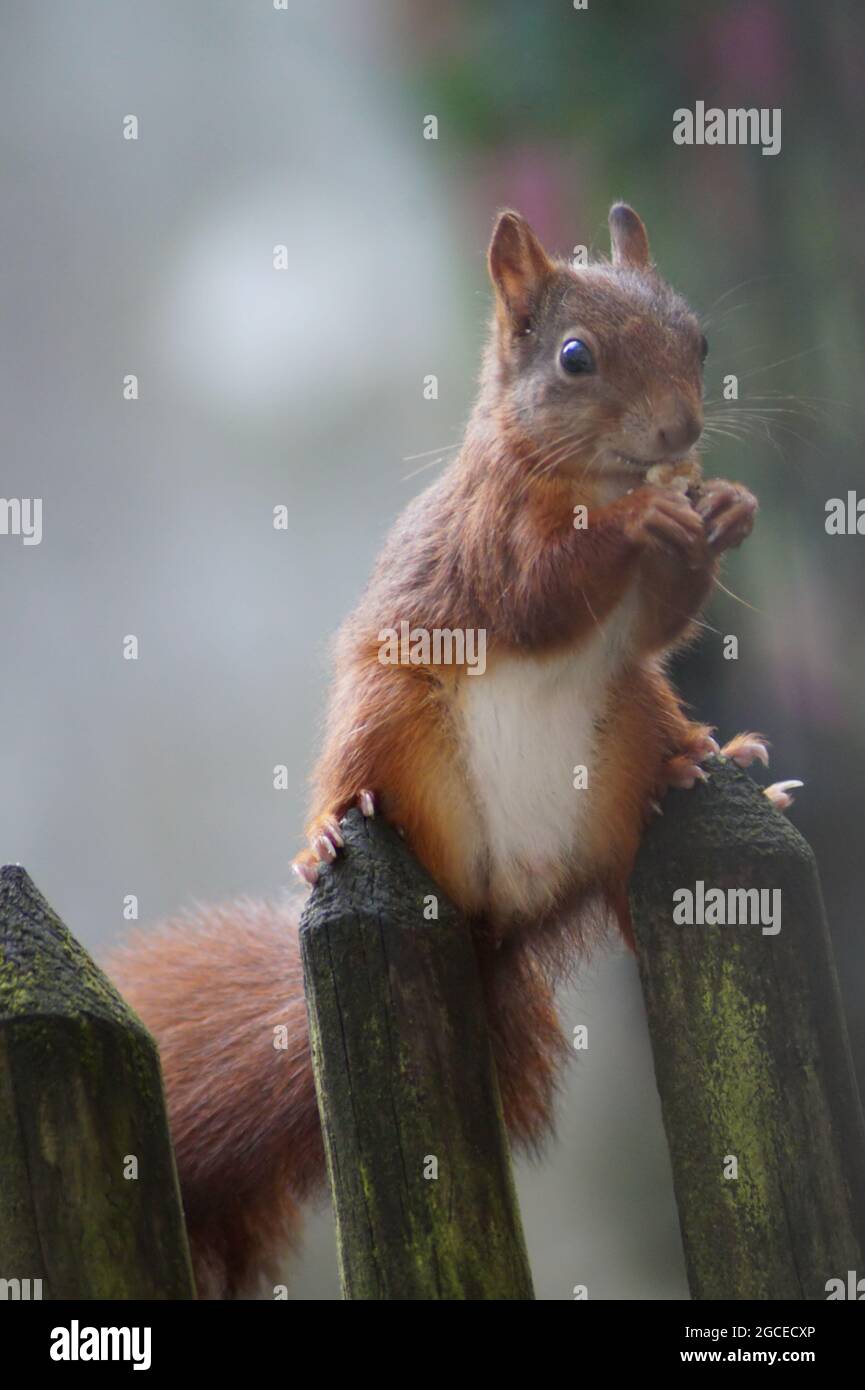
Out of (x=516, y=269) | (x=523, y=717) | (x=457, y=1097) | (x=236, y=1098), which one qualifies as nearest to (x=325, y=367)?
(x=516, y=269)

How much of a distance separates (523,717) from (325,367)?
61 centimetres

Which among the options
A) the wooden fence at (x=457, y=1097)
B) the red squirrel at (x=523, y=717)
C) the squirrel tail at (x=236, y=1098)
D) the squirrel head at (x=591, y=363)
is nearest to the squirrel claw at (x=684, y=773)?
the red squirrel at (x=523, y=717)

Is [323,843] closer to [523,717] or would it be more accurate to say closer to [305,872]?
[305,872]

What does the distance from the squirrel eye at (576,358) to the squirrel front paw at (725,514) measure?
147 millimetres

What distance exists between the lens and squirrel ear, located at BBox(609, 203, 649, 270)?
1311 millimetres

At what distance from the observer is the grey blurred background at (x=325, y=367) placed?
152cm

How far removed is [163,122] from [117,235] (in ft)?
0.43

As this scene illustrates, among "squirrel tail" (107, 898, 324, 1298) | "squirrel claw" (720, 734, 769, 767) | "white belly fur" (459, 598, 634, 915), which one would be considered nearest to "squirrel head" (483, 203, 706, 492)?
"white belly fur" (459, 598, 634, 915)

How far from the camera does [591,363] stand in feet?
3.88

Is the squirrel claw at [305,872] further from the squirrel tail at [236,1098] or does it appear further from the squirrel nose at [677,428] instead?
the squirrel nose at [677,428]
